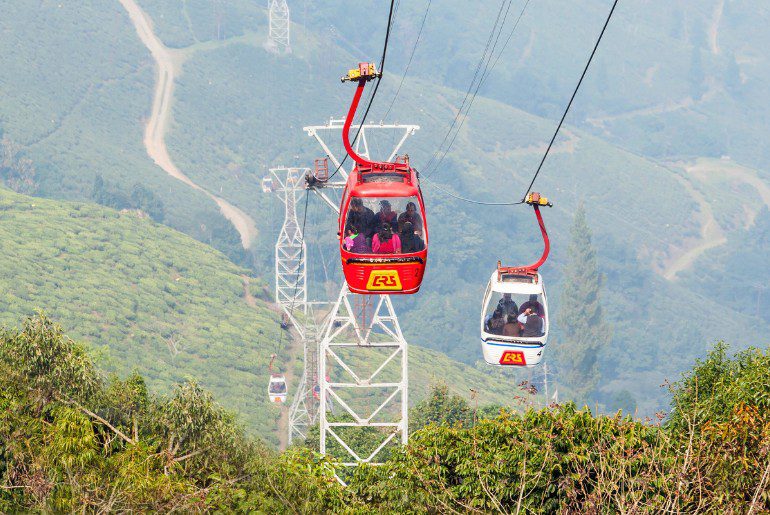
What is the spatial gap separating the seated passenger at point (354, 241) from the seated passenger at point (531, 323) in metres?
6.10

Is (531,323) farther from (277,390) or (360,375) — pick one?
(360,375)

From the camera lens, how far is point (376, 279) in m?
28.4

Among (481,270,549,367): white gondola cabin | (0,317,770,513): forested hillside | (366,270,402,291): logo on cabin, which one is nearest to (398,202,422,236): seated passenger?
(366,270,402,291): logo on cabin

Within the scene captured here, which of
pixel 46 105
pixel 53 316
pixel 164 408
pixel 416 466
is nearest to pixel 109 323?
pixel 53 316

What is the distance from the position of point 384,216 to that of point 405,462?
7254 millimetres

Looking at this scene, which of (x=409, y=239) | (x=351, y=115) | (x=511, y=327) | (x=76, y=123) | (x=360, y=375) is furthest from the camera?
(x=76, y=123)

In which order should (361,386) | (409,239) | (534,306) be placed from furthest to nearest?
1. (361,386)
2. (534,306)
3. (409,239)

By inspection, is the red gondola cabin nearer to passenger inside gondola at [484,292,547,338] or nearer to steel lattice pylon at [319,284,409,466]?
steel lattice pylon at [319,284,409,466]

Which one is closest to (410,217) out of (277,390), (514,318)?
(514,318)

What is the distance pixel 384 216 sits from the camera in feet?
93.2

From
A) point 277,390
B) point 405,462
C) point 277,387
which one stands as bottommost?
point 405,462

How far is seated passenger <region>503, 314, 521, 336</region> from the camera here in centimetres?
3198

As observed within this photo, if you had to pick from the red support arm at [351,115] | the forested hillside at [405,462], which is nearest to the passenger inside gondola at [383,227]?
the red support arm at [351,115]

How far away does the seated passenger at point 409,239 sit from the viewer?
92.3ft
